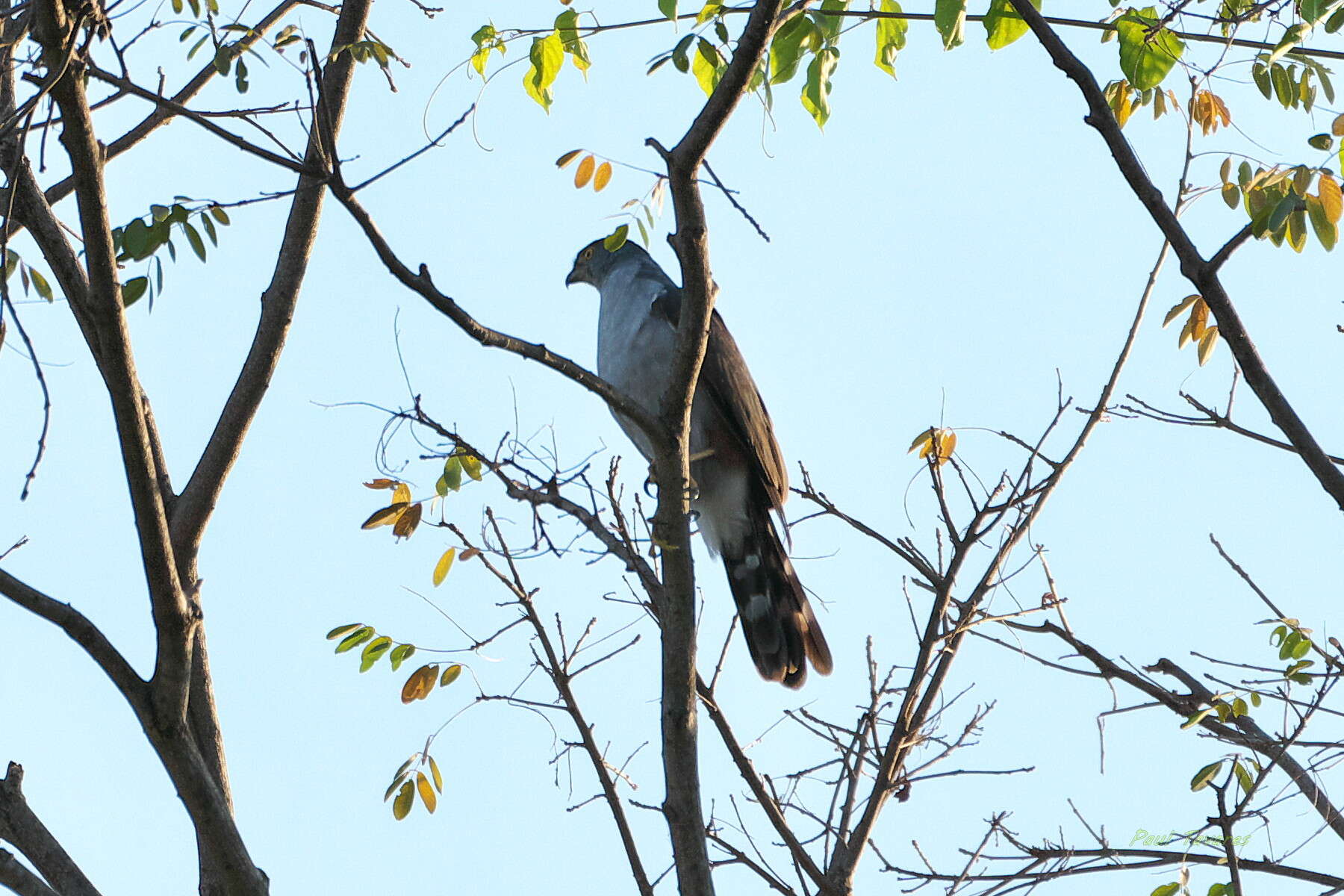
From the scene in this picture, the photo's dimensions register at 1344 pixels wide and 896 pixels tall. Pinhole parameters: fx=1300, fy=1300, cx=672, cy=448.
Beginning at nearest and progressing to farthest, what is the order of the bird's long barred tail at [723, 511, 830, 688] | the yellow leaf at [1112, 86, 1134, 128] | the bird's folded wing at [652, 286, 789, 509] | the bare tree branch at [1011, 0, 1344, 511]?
the bare tree branch at [1011, 0, 1344, 511] → the yellow leaf at [1112, 86, 1134, 128] → the bird's long barred tail at [723, 511, 830, 688] → the bird's folded wing at [652, 286, 789, 509]

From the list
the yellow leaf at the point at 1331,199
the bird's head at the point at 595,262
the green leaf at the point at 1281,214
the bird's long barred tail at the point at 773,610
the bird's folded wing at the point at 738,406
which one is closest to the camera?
the green leaf at the point at 1281,214

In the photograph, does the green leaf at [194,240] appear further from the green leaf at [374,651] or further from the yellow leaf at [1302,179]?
the yellow leaf at [1302,179]

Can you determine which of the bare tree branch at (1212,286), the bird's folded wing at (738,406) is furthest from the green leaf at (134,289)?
the bird's folded wing at (738,406)

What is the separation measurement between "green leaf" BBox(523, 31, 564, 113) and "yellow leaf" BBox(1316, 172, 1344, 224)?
1.76 m

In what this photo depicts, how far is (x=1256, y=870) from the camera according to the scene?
2.72m

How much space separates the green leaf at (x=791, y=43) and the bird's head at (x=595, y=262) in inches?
128

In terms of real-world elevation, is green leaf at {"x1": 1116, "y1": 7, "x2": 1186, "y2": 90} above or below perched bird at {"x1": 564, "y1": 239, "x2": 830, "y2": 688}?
below

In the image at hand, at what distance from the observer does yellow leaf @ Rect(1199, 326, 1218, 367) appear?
2.95 metres

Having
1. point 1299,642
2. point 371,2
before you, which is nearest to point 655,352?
point 371,2

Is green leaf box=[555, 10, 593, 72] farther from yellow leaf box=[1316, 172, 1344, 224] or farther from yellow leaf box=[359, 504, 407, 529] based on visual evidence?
yellow leaf box=[1316, 172, 1344, 224]

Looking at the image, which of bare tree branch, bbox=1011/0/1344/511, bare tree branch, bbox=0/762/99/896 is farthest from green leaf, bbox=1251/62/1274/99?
bare tree branch, bbox=0/762/99/896

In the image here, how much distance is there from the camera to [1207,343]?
2977 millimetres

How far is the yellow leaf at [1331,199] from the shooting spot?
7.79 ft

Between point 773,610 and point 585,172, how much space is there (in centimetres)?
218
